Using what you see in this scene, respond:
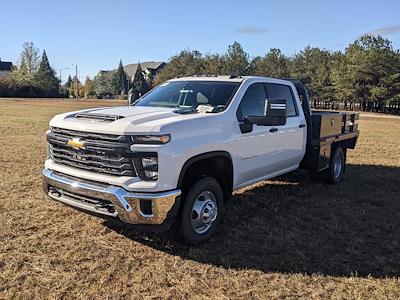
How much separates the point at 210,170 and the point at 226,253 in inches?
38.7

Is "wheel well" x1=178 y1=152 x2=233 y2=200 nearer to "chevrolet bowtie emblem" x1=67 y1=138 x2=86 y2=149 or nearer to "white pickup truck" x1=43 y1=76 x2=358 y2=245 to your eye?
"white pickup truck" x1=43 y1=76 x2=358 y2=245

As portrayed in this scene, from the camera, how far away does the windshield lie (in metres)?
5.42

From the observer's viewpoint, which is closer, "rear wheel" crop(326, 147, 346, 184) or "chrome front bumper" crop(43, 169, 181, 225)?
"chrome front bumper" crop(43, 169, 181, 225)

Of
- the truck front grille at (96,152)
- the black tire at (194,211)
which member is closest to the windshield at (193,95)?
the black tire at (194,211)

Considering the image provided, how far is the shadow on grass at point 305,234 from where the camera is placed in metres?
4.42

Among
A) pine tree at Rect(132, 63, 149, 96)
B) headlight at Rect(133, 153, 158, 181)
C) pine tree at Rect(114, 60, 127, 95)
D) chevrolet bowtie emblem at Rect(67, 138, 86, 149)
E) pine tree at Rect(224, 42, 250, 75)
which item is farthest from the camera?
pine tree at Rect(114, 60, 127, 95)

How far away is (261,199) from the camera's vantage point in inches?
269

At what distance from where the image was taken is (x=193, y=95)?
5.66 m

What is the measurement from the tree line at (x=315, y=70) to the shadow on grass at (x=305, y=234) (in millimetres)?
31620

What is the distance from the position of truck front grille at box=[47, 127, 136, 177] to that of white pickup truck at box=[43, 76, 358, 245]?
1cm

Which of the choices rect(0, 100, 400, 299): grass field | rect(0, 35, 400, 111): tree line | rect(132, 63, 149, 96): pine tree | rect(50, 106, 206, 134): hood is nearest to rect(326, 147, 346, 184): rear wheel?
rect(0, 100, 400, 299): grass field

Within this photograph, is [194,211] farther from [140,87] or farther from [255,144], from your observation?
[140,87]

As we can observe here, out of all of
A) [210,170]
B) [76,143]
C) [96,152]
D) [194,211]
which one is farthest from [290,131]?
[76,143]

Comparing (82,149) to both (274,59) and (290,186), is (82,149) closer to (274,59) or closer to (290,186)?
(290,186)
